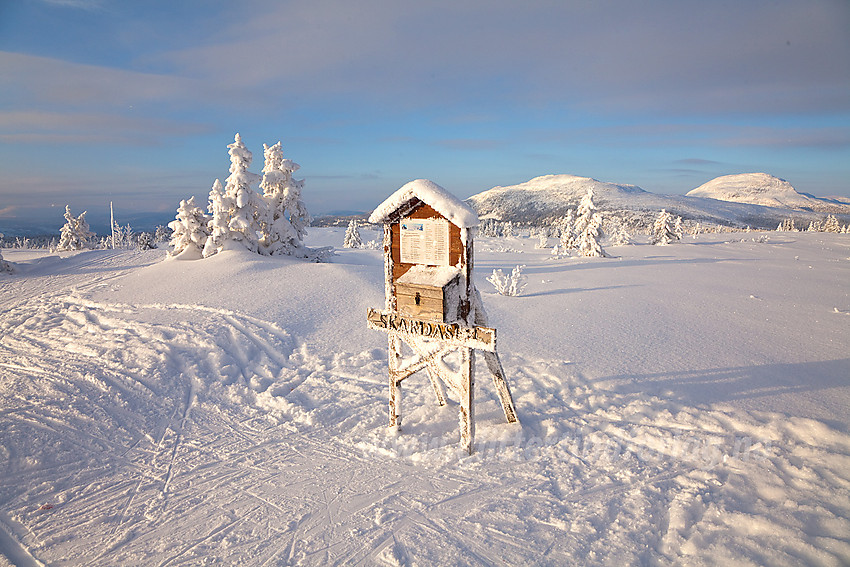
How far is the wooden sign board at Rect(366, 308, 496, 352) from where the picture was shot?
662cm

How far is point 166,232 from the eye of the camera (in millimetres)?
80562

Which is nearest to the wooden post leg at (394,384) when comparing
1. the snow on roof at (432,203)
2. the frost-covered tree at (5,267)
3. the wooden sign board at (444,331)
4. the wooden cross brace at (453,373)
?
the wooden cross brace at (453,373)

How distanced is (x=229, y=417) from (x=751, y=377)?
38.3 feet

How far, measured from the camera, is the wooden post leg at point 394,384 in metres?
7.74

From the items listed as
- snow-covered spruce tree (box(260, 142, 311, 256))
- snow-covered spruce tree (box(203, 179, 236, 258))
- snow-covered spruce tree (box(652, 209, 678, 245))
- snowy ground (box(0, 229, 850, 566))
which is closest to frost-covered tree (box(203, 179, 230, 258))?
snow-covered spruce tree (box(203, 179, 236, 258))

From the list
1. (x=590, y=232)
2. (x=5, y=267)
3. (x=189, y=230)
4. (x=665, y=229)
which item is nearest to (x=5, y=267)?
(x=5, y=267)

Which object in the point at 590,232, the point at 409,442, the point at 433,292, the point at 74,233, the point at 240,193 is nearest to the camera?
the point at 433,292

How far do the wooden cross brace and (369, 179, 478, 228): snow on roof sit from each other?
2.15 m

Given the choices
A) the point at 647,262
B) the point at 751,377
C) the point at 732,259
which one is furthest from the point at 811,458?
the point at 732,259

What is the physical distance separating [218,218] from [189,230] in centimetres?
381

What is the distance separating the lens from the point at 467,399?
700 centimetres

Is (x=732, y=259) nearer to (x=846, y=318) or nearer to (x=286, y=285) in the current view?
(x=846, y=318)

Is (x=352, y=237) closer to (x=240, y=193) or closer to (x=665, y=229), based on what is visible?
(x=240, y=193)

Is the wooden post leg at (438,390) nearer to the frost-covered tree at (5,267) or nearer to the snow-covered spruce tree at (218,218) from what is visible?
the snow-covered spruce tree at (218,218)
